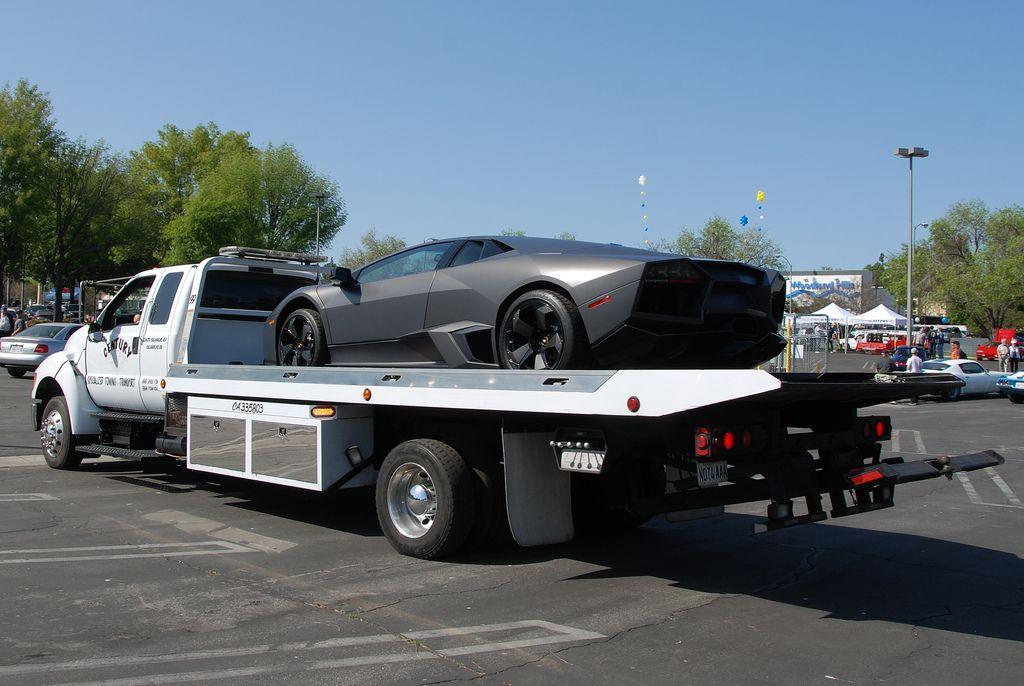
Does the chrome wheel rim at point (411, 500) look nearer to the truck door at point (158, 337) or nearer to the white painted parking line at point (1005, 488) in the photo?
the truck door at point (158, 337)

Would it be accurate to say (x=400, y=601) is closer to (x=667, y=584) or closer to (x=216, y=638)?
(x=216, y=638)

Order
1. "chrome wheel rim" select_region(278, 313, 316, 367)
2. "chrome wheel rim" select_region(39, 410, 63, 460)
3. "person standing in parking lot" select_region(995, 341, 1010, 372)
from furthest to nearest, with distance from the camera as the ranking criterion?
"person standing in parking lot" select_region(995, 341, 1010, 372) < "chrome wheel rim" select_region(39, 410, 63, 460) < "chrome wheel rim" select_region(278, 313, 316, 367)

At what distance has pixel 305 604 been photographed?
5289 millimetres

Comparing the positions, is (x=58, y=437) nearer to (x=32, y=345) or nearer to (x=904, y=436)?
(x=904, y=436)

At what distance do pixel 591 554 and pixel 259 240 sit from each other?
46882 millimetres

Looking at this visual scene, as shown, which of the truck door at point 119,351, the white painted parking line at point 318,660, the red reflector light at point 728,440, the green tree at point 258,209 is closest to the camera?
the white painted parking line at point 318,660

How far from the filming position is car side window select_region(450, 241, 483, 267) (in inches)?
260

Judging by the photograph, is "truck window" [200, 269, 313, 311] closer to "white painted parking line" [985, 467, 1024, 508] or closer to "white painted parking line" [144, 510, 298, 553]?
"white painted parking line" [144, 510, 298, 553]

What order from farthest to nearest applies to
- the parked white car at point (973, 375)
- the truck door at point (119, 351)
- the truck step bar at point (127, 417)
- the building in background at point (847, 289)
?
the building in background at point (847, 289)
the parked white car at point (973, 375)
the truck door at point (119, 351)
the truck step bar at point (127, 417)

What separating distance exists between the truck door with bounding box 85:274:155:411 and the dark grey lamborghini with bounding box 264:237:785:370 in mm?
Answer: 3442

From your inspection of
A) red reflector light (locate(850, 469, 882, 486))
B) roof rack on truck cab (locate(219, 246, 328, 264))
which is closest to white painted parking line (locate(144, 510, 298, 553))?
roof rack on truck cab (locate(219, 246, 328, 264))

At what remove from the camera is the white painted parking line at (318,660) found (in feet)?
13.5

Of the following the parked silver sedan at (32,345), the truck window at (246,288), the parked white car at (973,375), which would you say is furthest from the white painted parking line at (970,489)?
the parked silver sedan at (32,345)

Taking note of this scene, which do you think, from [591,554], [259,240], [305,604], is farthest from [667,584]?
[259,240]
